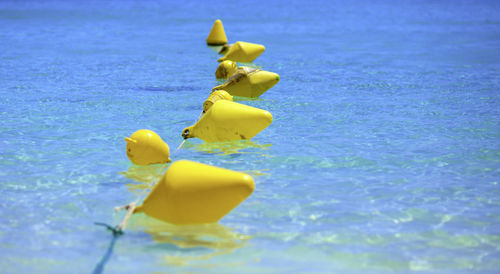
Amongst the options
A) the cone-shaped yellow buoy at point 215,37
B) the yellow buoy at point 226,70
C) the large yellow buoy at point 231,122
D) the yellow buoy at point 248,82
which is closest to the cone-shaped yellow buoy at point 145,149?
the large yellow buoy at point 231,122

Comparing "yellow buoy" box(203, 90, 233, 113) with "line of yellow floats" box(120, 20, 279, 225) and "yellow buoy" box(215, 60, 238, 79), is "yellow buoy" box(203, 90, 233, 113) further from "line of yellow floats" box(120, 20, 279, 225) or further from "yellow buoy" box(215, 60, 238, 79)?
"yellow buoy" box(215, 60, 238, 79)

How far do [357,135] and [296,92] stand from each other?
268cm

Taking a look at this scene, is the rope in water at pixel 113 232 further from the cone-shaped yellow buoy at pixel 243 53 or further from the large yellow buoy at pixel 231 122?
the cone-shaped yellow buoy at pixel 243 53

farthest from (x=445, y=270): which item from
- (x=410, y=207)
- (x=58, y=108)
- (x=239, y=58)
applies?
(x=239, y=58)

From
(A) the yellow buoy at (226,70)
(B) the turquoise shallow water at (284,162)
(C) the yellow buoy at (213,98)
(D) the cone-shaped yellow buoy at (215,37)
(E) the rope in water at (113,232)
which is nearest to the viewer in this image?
(E) the rope in water at (113,232)

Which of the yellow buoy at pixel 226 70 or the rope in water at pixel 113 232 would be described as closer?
the rope in water at pixel 113 232

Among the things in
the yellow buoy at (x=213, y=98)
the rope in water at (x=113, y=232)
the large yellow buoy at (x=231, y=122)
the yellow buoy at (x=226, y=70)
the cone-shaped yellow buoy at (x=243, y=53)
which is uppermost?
the cone-shaped yellow buoy at (x=243, y=53)

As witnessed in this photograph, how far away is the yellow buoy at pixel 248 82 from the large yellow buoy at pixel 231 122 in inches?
90.4

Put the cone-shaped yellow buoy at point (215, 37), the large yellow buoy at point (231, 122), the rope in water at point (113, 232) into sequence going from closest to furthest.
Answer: the rope in water at point (113, 232) < the large yellow buoy at point (231, 122) < the cone-shaped yellow buoy at point (215, 37)

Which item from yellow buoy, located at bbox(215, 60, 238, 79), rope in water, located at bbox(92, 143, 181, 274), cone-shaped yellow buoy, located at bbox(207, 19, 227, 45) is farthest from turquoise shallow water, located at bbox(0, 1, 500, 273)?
cone-shaped yellow buoy, located at bbox(207, 19, 227, 45)

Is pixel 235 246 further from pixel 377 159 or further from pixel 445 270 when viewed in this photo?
pixel 377 159

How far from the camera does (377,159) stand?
569cm

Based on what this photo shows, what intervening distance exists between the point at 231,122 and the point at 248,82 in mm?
2488

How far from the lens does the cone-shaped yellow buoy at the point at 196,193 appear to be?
3.86 metres
